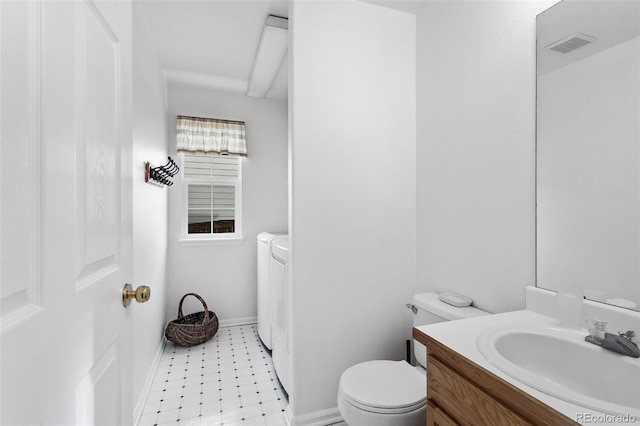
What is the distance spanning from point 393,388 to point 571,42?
1.60 meters

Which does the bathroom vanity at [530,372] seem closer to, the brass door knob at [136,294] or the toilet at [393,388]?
the toilet at [393,388]

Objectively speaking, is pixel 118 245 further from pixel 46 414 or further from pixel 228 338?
pixel 228 338

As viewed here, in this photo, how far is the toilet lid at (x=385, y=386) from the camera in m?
1.30

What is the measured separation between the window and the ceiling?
32.4 inches

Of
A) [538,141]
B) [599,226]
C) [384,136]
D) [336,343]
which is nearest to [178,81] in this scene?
[384,136]

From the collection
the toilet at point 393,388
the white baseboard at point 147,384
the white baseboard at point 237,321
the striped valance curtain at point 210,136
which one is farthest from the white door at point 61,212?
the white baseboard at point 237,321

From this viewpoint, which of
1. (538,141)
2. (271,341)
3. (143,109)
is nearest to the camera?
(538,141)

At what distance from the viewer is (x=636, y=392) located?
80 centimetres

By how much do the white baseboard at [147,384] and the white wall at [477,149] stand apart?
1.90m

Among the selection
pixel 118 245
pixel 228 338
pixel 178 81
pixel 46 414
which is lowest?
pixel 228 338

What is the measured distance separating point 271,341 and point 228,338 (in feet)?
2.22

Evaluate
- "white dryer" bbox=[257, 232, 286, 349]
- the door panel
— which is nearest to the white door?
the door panel
